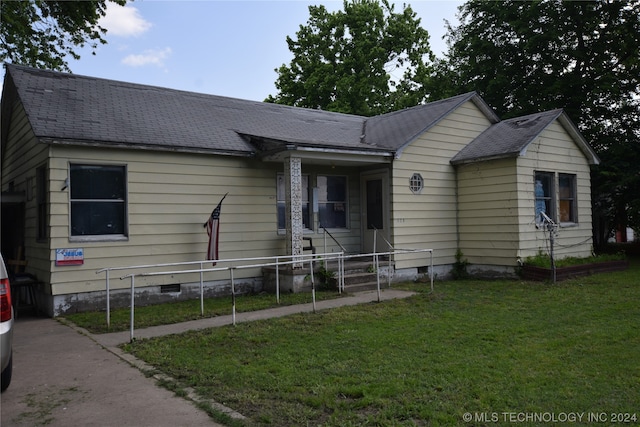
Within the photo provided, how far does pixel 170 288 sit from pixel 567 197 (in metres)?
11.0

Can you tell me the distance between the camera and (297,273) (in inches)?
395

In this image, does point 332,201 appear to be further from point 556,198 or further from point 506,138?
point 556,198

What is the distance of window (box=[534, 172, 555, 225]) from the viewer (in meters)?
12.5

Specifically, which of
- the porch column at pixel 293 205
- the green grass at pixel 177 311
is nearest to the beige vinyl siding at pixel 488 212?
the green grass at pixel 177 311

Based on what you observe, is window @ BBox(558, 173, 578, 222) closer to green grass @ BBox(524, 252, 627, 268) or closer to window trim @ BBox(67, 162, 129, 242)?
green grass @ BBox(524, 252, 627, 268)

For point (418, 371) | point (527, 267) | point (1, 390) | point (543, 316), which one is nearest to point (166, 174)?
point (1, 390)

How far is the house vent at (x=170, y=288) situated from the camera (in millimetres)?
9711

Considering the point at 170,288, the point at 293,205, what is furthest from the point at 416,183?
the point at 170,288

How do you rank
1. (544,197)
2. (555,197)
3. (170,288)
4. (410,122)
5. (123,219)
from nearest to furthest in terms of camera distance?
(123,219), (170,288), (544,197), (555,197), (410,122)

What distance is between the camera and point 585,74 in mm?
18391

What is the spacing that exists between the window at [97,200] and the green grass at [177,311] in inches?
62.8

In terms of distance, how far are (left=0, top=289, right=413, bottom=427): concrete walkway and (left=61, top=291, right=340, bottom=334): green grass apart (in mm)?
344

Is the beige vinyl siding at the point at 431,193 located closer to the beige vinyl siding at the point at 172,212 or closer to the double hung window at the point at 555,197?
the double hung window at the point at 555,197

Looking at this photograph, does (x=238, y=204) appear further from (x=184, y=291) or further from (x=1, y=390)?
(x=1, y=390)
